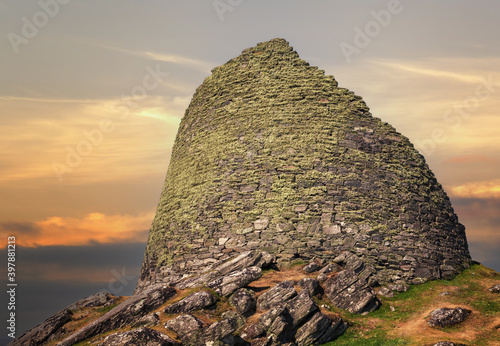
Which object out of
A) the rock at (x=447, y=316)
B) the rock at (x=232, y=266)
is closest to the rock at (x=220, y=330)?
the rock at (x=232, y=266)

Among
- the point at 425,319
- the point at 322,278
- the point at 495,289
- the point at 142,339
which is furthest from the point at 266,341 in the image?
the point at 495,289

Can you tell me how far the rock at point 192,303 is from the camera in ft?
44.1

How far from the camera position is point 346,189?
17.6 meters

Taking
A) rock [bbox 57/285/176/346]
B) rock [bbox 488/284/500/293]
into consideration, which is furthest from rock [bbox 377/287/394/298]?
rock [bbox 57/285/176/346]

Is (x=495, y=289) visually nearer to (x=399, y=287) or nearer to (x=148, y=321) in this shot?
(x=399, y=287)

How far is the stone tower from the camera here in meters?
17.1

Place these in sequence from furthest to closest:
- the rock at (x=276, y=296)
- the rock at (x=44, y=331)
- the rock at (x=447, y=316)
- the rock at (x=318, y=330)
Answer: the rock at (x=44, y=331)
the rock at (x=447, y=316)
the rock at (x=276, y=296)
the rock at (x=318, y=330)

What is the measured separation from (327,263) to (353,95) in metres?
7.48

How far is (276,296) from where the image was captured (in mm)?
13758

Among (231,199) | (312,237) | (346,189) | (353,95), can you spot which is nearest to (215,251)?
(231,199)

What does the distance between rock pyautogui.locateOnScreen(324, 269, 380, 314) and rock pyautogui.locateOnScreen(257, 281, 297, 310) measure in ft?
5.70

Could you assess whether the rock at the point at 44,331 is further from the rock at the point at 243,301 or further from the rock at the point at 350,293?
the rock at the point at 350,293

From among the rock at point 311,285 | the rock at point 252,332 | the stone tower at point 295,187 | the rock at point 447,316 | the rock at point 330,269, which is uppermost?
the stone tower at point 295,187

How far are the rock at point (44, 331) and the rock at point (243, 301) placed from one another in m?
6.12
